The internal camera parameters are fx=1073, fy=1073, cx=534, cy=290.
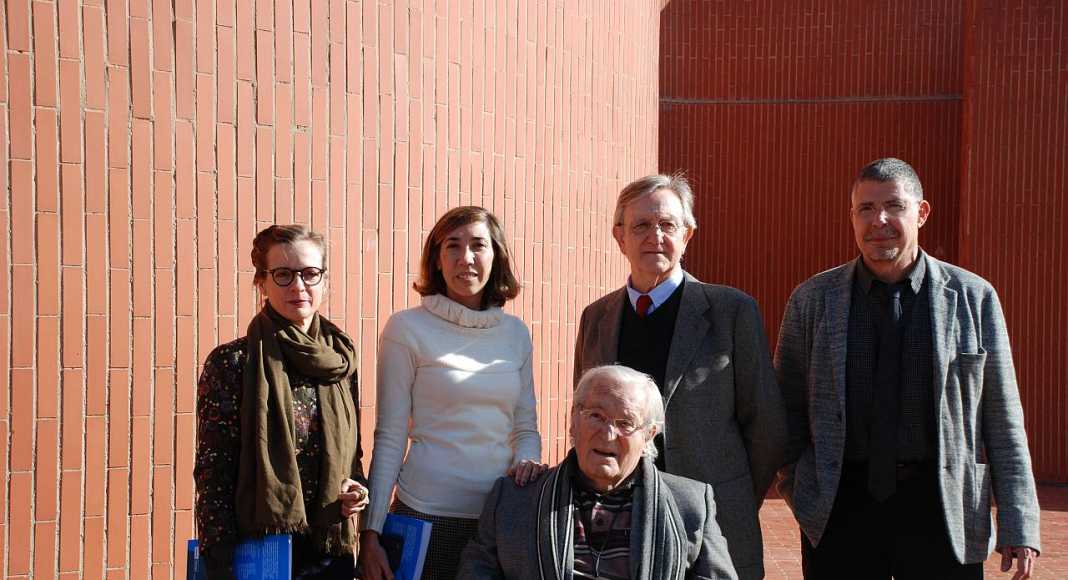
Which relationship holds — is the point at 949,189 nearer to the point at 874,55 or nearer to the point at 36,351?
the point at 874,55

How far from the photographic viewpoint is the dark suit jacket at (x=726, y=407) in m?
2.95

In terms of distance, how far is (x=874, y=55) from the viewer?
10617 millimetres

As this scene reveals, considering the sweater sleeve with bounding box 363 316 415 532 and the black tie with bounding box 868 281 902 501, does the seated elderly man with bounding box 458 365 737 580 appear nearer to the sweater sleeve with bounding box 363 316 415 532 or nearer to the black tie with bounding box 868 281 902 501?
the sweater sleeve with bounding box 363 316 415 532

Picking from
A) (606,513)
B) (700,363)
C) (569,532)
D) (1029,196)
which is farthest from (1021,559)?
(1029,196)

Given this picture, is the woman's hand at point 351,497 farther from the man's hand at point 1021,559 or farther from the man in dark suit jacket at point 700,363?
the man's hand at point 1021,559

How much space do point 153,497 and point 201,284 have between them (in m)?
0.82

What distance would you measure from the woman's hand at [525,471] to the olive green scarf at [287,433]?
0.43 meters

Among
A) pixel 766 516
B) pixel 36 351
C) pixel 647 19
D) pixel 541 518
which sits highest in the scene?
pixel 647 19

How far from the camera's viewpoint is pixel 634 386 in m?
2.76

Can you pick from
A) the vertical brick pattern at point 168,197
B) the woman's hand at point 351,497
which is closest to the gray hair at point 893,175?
the woman's hand at point 351,497

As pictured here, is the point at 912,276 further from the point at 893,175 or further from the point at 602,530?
the point at 602,530

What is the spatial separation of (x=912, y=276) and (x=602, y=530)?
1.21 m

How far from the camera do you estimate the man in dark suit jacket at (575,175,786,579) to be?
9.69ft

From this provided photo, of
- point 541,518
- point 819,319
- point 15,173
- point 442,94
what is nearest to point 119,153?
point 15,173
